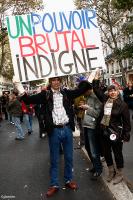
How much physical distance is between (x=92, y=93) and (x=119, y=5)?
926 centimetres

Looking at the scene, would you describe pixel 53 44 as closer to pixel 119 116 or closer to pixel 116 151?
pixel 119 116

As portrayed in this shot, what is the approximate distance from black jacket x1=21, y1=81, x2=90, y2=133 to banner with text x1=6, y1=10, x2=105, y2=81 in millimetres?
307

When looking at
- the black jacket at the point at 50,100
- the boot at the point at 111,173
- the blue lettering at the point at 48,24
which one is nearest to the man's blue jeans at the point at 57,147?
the black jacket at the point at 50,100

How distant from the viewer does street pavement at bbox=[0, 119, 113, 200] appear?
22.2 feet

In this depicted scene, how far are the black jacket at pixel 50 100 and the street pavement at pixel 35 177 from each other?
40.7 inches

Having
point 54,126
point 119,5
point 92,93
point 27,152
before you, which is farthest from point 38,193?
point 119,5

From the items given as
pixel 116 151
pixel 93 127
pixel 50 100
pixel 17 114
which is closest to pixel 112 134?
pixel 116 151

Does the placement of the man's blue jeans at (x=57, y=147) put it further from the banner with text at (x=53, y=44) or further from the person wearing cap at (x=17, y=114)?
the person wearing cap at (x=17, y=114)

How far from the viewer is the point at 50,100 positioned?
6809 mm

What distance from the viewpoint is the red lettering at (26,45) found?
6703 mm

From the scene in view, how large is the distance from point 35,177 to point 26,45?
265 cm

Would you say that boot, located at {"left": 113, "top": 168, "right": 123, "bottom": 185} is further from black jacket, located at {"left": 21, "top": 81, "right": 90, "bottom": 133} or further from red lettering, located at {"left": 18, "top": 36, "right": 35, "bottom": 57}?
red lettering, located at {"left": 18, "top": 36, "right": 35, "bottom": 57}

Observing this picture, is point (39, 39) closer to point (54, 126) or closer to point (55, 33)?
point (55, 33)

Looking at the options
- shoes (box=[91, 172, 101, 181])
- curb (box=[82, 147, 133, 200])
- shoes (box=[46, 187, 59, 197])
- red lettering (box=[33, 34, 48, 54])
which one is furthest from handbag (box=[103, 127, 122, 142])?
red lettering (box=[33, 34, 48, 54])
